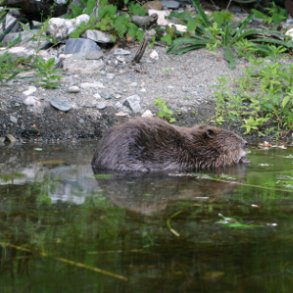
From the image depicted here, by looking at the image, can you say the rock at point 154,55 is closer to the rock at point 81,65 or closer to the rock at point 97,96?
the rock at point 81,65

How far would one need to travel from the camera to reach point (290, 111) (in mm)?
9617

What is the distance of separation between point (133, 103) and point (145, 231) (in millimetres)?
4698

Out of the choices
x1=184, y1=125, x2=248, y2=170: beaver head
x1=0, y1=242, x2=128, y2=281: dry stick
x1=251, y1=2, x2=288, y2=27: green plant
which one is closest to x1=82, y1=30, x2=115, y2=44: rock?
x1=251, y1=2, x2=288, y2=27: green plant

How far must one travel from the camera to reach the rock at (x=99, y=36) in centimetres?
1090

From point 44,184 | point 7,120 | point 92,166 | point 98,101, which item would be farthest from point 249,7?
point 44,184

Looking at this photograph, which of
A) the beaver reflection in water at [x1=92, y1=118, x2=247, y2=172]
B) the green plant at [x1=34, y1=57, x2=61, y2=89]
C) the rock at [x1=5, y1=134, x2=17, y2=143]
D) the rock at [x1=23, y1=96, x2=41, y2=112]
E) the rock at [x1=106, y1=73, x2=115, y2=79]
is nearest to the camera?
the beaver reflection in water at [x1=92, y1=118, x2=247, y2=172]

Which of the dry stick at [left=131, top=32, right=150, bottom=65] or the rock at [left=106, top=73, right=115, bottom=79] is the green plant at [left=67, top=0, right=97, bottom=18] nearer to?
the dry stick at [left=131, top=32, right=150, bottom=65]

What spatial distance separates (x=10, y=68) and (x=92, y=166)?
8.13 feet

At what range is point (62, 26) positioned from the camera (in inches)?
436

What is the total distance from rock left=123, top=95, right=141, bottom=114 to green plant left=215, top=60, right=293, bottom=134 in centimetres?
93

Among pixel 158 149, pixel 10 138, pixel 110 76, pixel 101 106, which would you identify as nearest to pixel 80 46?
pixel 110 76

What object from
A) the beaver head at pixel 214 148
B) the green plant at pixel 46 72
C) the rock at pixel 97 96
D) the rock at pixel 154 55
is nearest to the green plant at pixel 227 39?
the rock at pixel 154 55

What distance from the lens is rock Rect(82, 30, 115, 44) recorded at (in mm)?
10898

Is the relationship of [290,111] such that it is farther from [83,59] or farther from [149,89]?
[83,59]
